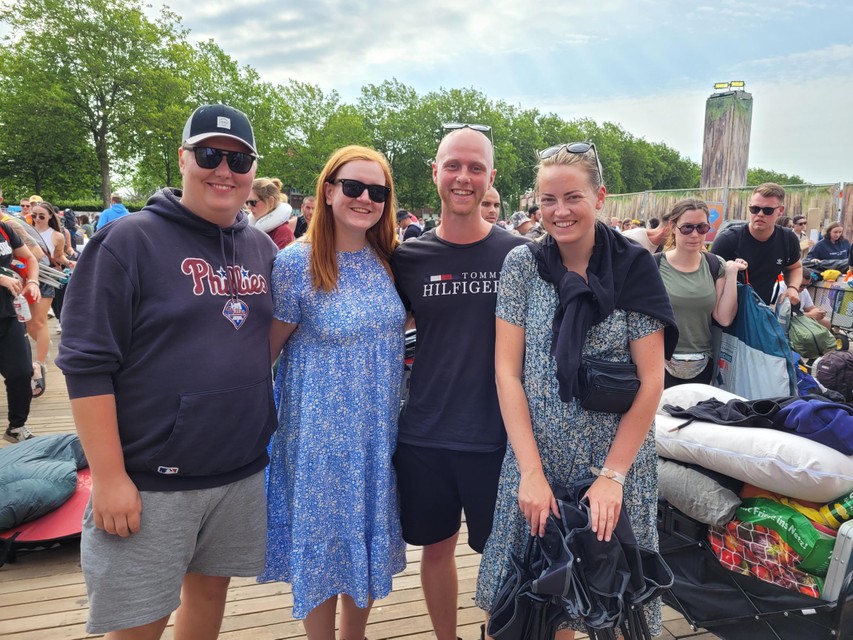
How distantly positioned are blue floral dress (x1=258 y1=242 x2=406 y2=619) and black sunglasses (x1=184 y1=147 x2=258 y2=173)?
1.28ft

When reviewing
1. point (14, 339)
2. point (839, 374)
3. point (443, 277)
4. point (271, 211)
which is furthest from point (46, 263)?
point (839, 374)

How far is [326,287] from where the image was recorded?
2041 mm

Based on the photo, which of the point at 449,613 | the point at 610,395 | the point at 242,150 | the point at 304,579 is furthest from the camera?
the point at 449,613

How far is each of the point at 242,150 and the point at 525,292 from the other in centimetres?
108

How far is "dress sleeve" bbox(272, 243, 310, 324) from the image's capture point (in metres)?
2.02

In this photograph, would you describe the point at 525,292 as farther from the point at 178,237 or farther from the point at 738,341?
the point at 738,341

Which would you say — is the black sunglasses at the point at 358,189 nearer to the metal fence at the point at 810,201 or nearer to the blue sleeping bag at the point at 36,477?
the blue sleeping bag at the point at 36,477

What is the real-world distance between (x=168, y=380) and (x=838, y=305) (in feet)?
34.8

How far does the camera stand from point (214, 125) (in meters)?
1.73

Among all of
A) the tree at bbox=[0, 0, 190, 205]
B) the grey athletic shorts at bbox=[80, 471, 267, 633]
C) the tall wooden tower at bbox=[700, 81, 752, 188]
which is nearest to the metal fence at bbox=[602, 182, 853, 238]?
the tall wooden tower at bbox=[700, 81, 752, 188]

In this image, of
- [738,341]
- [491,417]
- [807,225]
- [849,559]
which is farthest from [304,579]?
[807,225]

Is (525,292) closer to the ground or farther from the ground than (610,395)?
farther from the ground

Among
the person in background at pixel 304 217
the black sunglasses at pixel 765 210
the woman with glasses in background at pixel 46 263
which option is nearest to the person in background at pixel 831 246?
the black sunglasses at pixel 765 210

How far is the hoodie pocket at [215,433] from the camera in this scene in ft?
5.34
